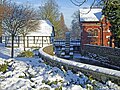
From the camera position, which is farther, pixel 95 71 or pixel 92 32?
pixel 92 32

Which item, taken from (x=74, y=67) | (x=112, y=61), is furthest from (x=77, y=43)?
(x=74, y=67)

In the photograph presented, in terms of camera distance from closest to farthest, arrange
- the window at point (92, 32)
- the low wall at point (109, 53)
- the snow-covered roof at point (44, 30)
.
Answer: the low wall at point (109, 53) < the window at point (92, 32) < the snow-covered roof at point (44, 30)

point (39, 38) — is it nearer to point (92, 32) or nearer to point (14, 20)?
point (92, 32)

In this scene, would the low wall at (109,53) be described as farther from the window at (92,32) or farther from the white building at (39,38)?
the white building at (39,38)

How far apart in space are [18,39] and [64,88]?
38.2 meters

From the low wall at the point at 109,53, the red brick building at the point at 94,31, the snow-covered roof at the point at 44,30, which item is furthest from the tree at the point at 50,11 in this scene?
the low wall at the point at 109,53

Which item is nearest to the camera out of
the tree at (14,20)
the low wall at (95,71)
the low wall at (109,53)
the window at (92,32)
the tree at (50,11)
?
the low wall at (95,71)

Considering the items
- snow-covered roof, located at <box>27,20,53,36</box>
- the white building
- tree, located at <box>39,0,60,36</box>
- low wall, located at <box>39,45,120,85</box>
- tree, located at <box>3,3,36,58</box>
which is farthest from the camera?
tree, located at <box>39,0,60,36</box>

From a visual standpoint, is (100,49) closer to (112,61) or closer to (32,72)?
(112,61)

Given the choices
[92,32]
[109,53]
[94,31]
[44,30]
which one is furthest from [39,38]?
[109,53]

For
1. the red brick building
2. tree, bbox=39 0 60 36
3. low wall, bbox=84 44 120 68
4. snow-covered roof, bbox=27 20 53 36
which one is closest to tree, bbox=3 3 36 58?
low wall, bbox=84 44 120 68

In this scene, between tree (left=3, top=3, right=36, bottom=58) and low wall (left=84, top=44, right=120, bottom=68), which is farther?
tree (left=3, top=3, right=36, bottom=58)

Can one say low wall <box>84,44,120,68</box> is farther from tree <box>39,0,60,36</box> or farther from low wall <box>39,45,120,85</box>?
tree <box>39,0,60,36</box>

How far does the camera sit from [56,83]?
8.86m
